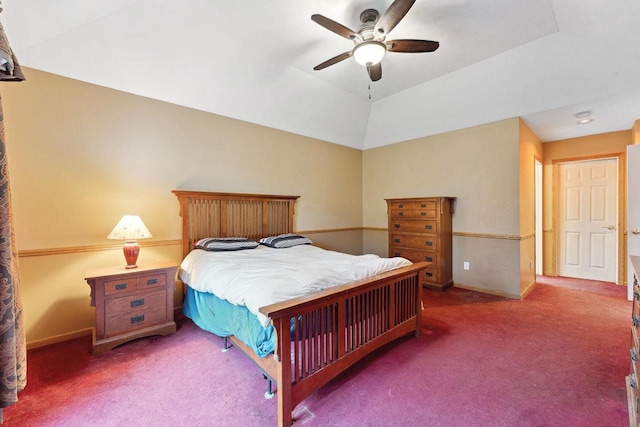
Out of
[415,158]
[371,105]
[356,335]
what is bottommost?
[356,335]

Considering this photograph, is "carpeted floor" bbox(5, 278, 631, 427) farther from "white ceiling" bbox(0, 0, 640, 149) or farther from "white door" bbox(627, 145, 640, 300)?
"white ceiling" bbox(0, 0, 640, 149)

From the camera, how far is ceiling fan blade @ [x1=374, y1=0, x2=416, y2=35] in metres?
1.81

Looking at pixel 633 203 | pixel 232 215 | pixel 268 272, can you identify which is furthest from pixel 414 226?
pixel 268 272

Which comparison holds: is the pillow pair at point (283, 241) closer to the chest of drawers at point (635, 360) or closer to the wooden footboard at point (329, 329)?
the wooden footboard at point (329, 329)

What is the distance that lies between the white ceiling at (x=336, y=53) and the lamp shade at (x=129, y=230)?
140 centimetres

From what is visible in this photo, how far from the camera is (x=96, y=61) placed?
2.55m

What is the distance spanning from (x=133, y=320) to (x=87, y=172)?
4.88 feet

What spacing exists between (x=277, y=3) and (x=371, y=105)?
8.15 feet

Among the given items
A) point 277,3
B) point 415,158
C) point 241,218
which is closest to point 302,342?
point 241,218

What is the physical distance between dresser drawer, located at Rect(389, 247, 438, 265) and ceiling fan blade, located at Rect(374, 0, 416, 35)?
2940mm

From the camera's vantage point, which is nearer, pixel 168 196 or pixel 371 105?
pixel 168 196

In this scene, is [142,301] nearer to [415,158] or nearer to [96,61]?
[96,61]

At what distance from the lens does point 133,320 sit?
244cm

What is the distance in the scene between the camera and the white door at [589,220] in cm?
421
